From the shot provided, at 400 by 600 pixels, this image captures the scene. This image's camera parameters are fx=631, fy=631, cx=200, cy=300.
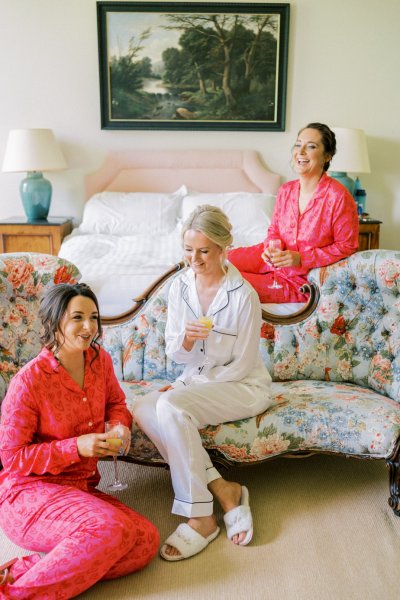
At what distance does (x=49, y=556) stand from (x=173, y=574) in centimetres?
43

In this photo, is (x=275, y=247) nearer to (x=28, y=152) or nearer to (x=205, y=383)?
(x=205, y=383)

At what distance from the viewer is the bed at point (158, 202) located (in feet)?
13.2

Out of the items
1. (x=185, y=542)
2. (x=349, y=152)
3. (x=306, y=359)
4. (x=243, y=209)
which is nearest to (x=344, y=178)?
(x=349, y=152)

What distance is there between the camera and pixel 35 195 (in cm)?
477

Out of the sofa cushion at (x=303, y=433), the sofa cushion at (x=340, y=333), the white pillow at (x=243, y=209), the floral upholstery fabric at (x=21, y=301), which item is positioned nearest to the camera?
the sofa cushion at (x=303, y=433)

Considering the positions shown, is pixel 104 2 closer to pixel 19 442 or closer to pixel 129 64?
pixel 129 64

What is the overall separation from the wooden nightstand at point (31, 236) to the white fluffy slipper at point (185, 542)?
118 inches

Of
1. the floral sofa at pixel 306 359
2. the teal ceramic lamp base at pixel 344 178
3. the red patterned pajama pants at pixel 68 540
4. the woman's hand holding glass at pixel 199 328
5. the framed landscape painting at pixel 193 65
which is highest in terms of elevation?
the framed landscape painting at pixel 193 65

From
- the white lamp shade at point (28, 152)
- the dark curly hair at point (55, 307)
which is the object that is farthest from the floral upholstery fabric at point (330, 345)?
the white lamp shade at point (28, 152)

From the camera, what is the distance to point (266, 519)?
7.57 feet

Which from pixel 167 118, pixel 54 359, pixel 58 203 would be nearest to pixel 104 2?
pixel 167 118

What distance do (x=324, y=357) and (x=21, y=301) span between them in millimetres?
1326

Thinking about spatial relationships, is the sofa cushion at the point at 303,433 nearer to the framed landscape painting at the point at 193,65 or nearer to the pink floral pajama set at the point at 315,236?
the pink floral pajama set at the point at 315,236

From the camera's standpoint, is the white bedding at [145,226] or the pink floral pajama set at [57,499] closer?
the pink floral pajama set at [57,499]
